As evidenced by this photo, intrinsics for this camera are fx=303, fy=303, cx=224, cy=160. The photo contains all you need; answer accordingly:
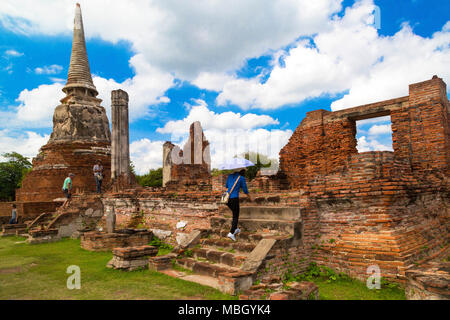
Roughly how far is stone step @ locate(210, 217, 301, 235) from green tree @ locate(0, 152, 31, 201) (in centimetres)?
3993

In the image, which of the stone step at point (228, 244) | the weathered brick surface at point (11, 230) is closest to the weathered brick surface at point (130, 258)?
the stone step at point (228, 244)

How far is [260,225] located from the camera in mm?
5957

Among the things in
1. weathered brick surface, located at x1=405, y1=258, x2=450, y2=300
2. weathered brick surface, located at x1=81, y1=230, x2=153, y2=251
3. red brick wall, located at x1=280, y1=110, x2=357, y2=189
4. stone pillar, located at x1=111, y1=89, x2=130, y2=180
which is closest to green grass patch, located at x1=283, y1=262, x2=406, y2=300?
weathered brick surface, located at x1=405, y1=258, x2=450, y2=300

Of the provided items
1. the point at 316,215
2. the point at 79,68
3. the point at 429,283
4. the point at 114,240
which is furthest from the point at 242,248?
the point at 79,68

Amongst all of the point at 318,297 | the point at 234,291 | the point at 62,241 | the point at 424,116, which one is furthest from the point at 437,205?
the point at 62,241

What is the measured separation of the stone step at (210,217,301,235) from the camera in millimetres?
5441

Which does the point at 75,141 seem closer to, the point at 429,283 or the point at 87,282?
the point at 87,282

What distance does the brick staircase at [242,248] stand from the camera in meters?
4.50

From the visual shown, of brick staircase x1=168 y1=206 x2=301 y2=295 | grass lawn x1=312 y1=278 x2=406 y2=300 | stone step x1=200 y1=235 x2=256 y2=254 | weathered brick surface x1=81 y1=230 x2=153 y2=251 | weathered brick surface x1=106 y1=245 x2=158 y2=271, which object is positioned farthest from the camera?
weathered brick surface x1=81 y1=230 x2=153 y2=251

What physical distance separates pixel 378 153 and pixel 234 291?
3358 mm

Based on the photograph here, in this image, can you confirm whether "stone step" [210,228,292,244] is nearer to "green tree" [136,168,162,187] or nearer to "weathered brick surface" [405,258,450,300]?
"weathered brick surface" [405,258,450,300]

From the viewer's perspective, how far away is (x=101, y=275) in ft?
18.0

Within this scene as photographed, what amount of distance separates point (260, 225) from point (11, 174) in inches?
1768
